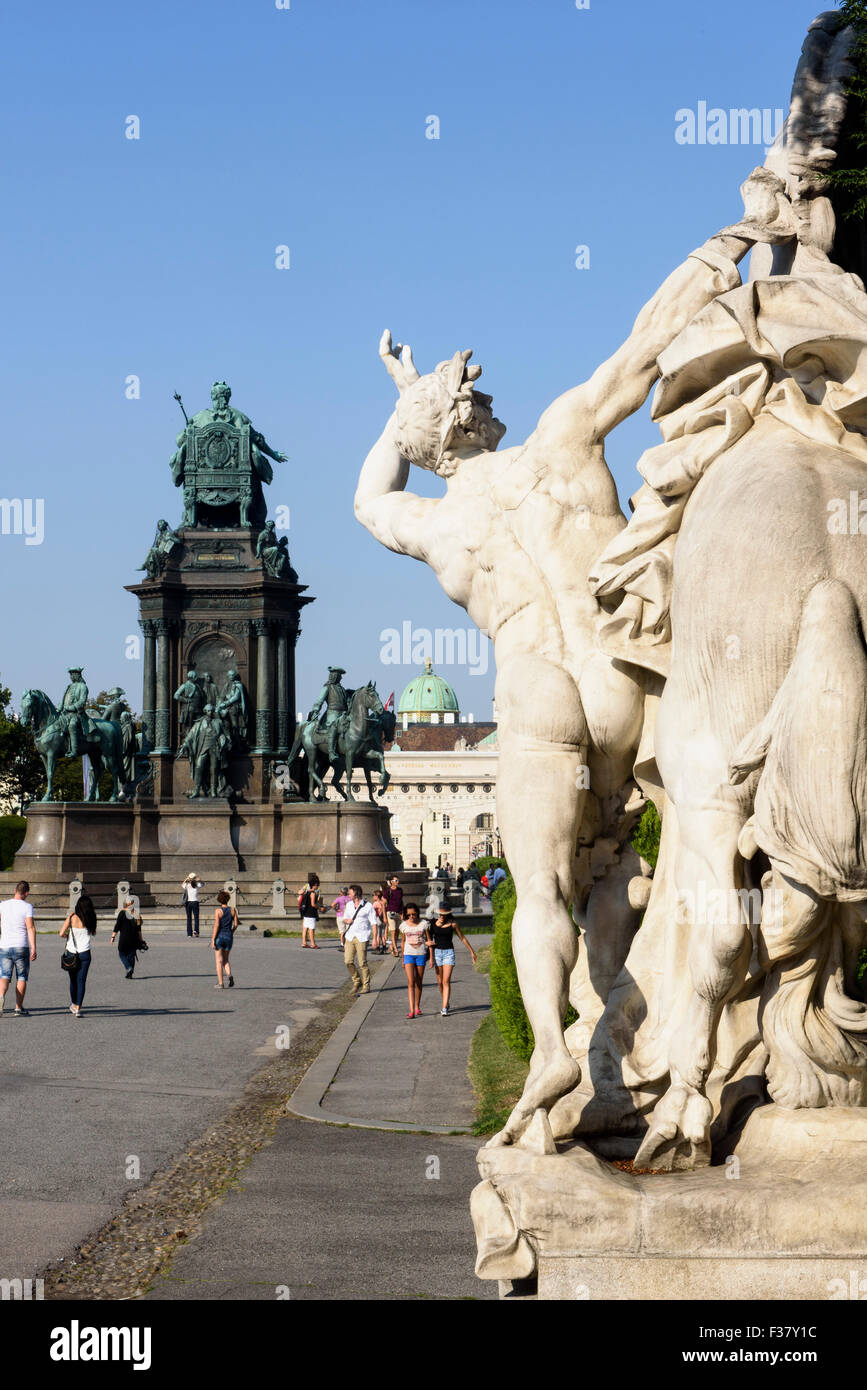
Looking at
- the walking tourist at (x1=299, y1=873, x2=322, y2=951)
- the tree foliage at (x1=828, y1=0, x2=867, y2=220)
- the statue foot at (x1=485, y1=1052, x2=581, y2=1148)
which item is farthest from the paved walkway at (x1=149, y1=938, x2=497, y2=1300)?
the walking tourist at (x1=299, y1=873, x2=322, y2=951)

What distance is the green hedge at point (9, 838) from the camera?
186ft

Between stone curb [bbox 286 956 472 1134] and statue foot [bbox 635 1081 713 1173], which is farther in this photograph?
stone curb [bbox 286 956 472 1134]

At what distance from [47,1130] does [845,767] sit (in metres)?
7.98

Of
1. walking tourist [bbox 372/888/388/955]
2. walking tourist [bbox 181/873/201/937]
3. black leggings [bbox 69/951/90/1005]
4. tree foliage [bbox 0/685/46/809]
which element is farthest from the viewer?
tree foliage [bbox 0/685/46/809]

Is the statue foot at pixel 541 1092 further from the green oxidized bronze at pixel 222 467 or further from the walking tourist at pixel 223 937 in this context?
the green oxidized bronze at pixel 222 467

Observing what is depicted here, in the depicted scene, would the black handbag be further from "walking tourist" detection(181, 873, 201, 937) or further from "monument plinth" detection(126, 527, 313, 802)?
"monument plinth" detection(126, 527, 313, 802)

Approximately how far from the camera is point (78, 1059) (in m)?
14.9

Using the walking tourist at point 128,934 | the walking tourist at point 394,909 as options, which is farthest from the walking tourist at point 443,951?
the walking tourist at point 394,909

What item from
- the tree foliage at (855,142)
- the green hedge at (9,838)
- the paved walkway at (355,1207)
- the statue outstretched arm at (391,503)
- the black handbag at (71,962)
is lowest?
the paved walkway at (355,1207)

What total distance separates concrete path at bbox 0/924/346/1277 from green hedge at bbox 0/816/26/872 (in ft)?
101

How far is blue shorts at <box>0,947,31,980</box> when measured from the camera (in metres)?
18.6

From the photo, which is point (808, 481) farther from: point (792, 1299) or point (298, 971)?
point (298, 971)

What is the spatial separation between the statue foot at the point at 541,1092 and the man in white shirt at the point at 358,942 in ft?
54.9

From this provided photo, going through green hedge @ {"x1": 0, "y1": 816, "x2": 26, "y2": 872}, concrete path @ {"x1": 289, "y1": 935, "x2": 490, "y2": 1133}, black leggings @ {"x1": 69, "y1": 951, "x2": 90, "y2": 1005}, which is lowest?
concrete path @ {"x1": 289, "y1": 935, "x2": 490, "y2": 1133}
